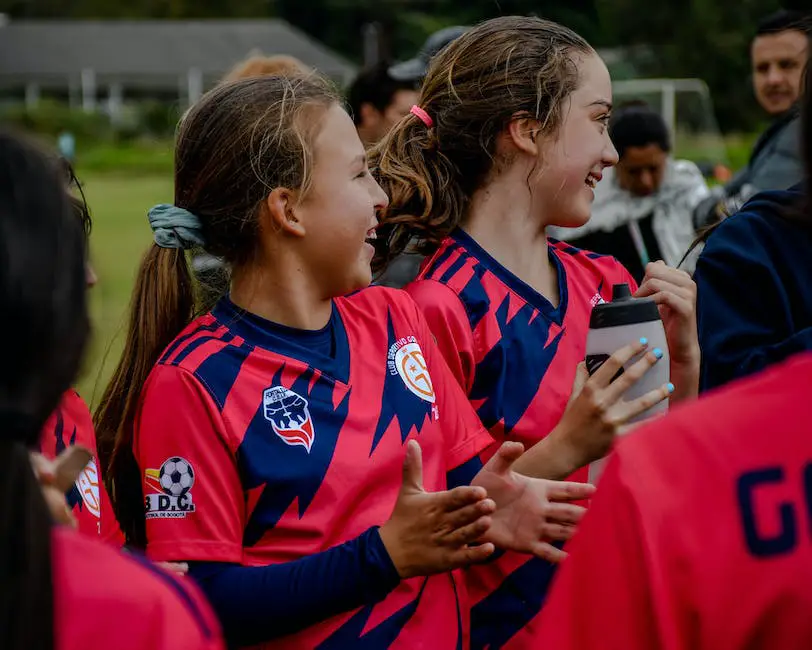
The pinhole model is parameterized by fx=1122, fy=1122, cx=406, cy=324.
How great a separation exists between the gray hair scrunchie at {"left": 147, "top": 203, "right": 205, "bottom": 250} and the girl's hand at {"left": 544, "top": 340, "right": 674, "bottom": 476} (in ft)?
3.03

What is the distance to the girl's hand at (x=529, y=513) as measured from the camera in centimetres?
233

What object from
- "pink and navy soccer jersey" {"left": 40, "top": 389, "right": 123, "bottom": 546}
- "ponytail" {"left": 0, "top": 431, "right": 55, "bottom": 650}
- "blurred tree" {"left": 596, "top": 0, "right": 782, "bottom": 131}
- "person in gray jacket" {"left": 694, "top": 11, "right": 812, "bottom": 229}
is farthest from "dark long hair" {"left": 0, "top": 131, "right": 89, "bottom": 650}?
"blurred tree" {"left": 596, "top": 0, "right": 782, "bottom": 131}

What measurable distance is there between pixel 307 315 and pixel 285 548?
0.54 meters

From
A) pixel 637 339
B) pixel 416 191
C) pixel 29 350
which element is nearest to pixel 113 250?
pixel 416 191

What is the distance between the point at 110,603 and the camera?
1219 mm

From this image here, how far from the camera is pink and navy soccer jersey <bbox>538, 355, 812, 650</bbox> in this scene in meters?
1.12

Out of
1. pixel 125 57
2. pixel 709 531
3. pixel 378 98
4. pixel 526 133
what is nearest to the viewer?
pixel 709 531

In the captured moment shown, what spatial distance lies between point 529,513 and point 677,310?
0.59 meters

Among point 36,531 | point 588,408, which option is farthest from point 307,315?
point 36,531

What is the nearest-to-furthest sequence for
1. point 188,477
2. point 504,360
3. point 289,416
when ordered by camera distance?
point 188,477, point 289,416, point 504,360

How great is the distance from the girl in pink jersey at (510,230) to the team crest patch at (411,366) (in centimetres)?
14

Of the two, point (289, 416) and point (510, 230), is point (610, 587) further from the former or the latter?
point (510, 230)

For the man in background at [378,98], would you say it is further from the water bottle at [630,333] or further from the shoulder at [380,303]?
the water bottle at [630,333]

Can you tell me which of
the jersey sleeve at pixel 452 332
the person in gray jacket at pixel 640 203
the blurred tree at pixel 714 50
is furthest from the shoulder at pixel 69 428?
the blurred tree at pixel 714 50
